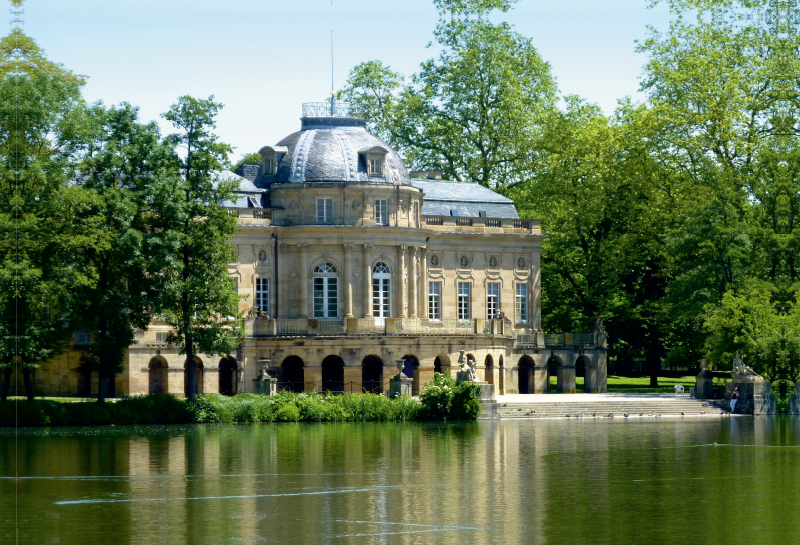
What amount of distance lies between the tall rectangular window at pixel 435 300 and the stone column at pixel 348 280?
6.00m

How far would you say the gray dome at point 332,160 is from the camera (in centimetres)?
6562

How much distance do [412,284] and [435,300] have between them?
11.1 feet

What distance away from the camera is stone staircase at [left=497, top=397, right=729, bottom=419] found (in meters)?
57.7

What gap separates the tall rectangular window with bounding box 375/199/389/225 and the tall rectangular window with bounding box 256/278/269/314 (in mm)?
6414

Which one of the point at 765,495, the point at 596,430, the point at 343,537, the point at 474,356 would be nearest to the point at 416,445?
the point at 596,430

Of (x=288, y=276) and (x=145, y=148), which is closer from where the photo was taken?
(x=145, y=148)

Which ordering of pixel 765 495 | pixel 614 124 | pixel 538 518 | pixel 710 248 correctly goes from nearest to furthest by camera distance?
pixel 538 518 < pixel 765 495 < pixel 710 248 < pixel 614 124

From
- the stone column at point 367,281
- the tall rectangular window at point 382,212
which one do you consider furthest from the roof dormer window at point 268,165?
the stone column at point 367,281

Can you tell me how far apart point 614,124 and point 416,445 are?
41224mm

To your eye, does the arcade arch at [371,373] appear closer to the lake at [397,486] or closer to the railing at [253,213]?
the railing at [253,213]

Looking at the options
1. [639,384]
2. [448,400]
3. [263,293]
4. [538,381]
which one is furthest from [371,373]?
[639,384]

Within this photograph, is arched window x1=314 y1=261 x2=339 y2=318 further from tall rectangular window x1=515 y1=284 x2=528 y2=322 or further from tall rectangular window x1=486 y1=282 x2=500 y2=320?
tall rectangular window x1=515 y1=284 x2=528 y2=322

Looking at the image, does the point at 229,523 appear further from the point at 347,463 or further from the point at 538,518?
the point at 347,463

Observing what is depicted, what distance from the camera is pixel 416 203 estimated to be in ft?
222
